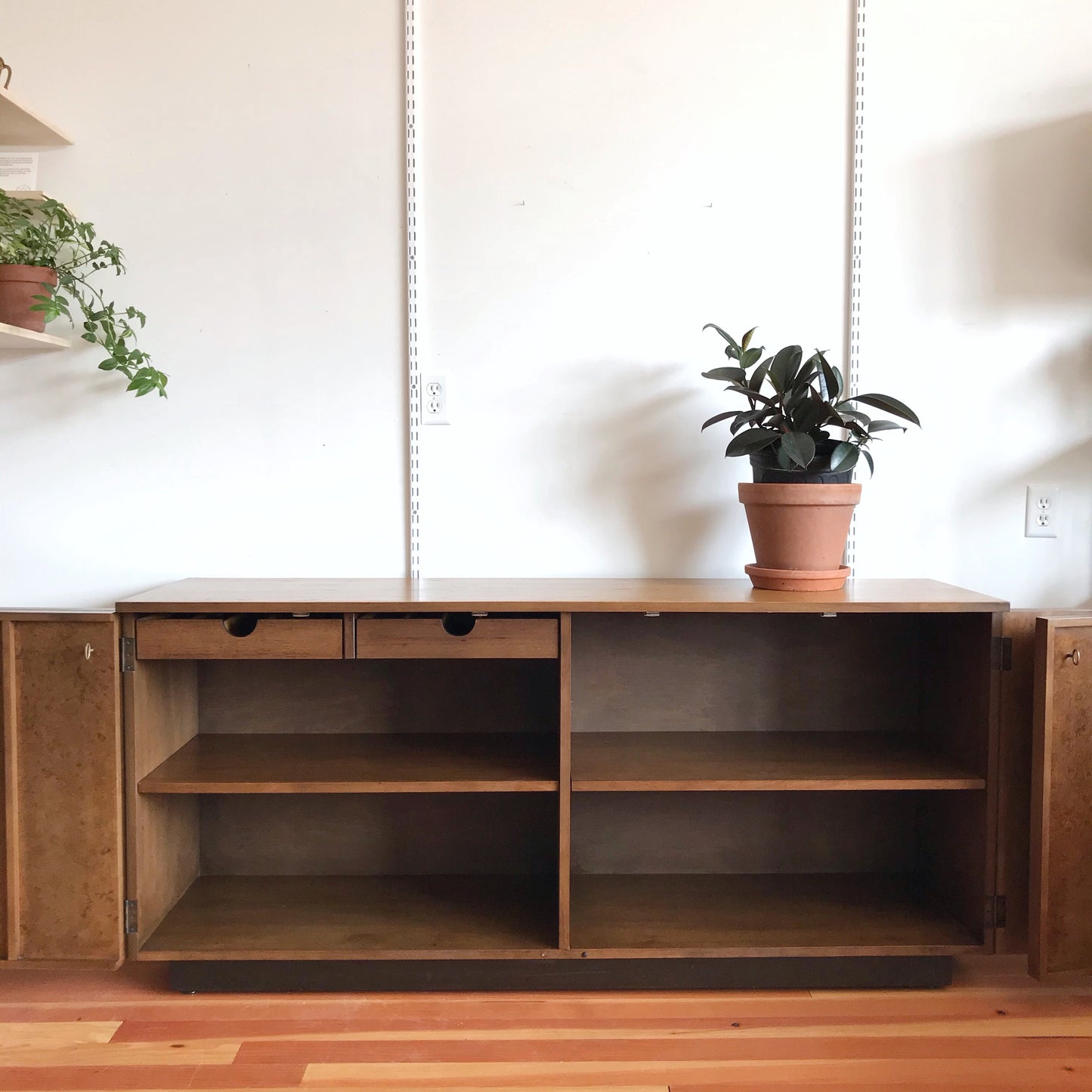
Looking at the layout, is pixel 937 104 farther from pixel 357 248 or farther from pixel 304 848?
pixel 304 848

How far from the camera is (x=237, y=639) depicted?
1759 mm

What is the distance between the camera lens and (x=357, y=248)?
211 cm

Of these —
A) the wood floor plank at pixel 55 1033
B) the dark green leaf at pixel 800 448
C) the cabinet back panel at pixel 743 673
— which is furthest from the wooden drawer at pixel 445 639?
the wood floor plank at pixel 55 1033

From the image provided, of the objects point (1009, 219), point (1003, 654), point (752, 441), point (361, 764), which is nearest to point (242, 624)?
point (361, 764)

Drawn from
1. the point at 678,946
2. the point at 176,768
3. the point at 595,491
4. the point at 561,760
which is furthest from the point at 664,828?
the point at 176,768

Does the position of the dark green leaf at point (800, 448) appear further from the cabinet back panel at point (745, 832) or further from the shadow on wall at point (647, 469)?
the cabinet back panel at point (745, 832)

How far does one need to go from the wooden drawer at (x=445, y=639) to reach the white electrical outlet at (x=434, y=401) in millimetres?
590

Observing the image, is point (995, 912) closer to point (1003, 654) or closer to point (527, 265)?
point (1003, 654)

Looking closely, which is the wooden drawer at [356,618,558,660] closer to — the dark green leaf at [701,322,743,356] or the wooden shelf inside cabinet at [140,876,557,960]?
the wooden shelf inside cabinet at [140,876,557,960]

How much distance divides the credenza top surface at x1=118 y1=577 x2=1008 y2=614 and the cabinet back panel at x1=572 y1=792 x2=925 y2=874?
0.56 meters

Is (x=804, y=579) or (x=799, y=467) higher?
(x=799, y=467)

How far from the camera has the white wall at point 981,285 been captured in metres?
2.12

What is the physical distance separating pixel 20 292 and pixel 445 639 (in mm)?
1212

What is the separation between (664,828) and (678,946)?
38 cm
